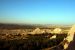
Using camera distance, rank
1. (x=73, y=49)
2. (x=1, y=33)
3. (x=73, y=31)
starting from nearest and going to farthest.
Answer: (x=73, y=49) < (x=73, y=31) < (x=1, y=33)

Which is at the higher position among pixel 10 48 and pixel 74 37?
pixel 74 37

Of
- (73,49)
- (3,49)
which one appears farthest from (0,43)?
(73,49)

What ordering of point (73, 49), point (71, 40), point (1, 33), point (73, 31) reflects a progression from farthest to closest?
1. point (1, 33)
2. point (73, 31)
3. point (71, 40)
4. point (73, 49)

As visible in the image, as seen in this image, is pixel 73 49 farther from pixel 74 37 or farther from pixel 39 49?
pixel 39 49

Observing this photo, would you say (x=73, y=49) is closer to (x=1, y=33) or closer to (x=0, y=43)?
(x=0, y=43)

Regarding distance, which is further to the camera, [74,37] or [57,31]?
[57,31]

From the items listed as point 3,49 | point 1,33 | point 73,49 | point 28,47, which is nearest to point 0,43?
point 3,49

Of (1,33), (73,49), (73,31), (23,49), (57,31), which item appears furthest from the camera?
(57,31)

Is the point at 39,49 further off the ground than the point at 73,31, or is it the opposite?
the point at 73,31

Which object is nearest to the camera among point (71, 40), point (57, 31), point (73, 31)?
point (71, 40)
